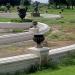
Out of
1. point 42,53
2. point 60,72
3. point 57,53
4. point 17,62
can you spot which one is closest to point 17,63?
point 17,62

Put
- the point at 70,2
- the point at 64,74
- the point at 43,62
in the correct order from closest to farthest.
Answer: the point at 64,74
the point at 43,62
the point at 70,2

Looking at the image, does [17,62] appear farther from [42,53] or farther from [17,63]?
[42,53]

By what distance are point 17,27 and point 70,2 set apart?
181ft

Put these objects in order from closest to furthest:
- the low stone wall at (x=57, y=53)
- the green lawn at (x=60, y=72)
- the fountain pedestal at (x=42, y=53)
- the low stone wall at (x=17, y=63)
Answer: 1. the green lawn at (x=60, y=72)
2. the low stone wall at (x=17, y=63)
3. the fountain pedestal at (x=42, y=53)
4. the low stone wall at (x=57, y=53)

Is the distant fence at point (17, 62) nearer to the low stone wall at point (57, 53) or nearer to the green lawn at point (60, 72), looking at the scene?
the low stone wall at point (57, 53)

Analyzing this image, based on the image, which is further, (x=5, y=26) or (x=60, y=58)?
(x=5, y=26)

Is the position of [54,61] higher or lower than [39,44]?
lower

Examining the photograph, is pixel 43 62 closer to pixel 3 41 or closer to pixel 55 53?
pixel 55 53

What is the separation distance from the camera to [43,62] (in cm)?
1203

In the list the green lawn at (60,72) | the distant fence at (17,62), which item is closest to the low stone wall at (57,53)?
the distant fence at (17,62)

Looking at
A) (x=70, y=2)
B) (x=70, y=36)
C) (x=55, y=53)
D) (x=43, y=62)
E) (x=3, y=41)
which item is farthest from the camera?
(x=70, y=2)

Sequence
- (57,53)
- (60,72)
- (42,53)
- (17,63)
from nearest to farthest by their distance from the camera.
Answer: (60,72) → (17,63) → (42,53) → (57,53)

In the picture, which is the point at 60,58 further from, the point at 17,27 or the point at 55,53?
the point at 17,27

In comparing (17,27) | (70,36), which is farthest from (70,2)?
(70,36)
